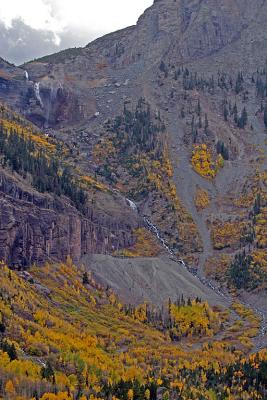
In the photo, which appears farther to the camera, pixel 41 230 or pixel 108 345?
pixel 41 230

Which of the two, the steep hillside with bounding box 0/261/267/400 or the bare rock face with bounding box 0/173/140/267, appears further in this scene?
the bare rock face with bounding box 0/173/140/267

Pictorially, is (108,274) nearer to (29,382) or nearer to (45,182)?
(45,182)

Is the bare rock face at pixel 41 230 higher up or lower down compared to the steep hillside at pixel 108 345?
higher up

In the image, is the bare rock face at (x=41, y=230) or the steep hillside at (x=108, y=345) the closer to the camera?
the steep hillside at (x=108, y=345)

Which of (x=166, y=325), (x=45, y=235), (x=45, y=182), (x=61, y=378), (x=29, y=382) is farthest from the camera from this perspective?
(x=45, y=182)

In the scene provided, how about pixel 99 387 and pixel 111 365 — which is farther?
pixel 111 365

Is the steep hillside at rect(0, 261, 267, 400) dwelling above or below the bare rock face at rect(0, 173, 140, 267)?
below

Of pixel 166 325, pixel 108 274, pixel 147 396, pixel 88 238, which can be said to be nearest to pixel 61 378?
pixel 147 396

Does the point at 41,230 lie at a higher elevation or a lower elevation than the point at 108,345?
higher
